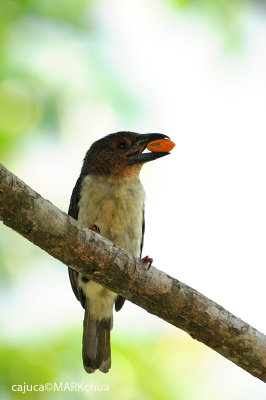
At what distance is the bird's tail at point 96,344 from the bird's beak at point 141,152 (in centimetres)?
149

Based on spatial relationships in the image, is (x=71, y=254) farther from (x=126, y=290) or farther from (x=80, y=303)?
(x=80, y=303)

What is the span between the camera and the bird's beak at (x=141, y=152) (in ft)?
17.3

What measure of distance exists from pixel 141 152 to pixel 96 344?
6.08 ft

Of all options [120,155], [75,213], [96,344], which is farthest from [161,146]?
[96,344]

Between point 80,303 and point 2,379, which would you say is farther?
point 80,303

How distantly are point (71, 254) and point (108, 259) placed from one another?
24 centimetres

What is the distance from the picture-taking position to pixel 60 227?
330cm

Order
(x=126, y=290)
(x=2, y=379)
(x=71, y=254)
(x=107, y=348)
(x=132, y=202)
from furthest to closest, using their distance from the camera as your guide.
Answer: (x=107, y=348)
(x=132, y=202)
(x=2, y=379)
(x=126, y=290)
(x=71, y=254)

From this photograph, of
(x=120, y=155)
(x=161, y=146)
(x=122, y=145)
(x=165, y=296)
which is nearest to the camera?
(x=165, y=296)

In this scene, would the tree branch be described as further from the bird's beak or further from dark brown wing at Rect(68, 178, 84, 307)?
the bird's beak

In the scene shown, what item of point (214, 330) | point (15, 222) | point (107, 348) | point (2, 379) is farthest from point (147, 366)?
point (15, 222)

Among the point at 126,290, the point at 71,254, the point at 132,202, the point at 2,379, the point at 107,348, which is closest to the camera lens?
the point at 71,254

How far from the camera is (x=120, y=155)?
5.41 metres

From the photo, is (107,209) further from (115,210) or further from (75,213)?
(75,213)
